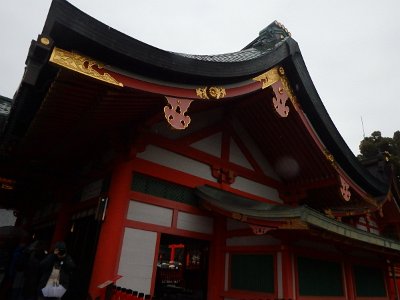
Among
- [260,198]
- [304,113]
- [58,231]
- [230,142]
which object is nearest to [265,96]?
[304,113]

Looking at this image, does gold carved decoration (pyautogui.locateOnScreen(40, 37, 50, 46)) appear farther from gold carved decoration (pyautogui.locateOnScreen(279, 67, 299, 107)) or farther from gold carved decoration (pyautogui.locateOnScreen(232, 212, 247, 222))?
gold carved decoration (pyautogui.locateOnScreen(279, 67, 299, 107))

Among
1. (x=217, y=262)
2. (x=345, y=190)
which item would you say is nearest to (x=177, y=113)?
(x=217, y=262)

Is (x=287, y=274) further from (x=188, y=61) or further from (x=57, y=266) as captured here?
(x=188, y=61)

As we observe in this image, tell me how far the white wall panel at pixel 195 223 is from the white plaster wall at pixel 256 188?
52.6 inches

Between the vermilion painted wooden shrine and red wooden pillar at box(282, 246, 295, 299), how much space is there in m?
0.02

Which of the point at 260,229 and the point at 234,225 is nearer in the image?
the point at 260,229

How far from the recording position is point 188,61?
468 cm

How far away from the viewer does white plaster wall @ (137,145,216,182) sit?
6.40 metres

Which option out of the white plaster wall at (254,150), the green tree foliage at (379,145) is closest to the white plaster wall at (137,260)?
the white plaster wall at (254,150)

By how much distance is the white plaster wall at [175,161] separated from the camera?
6.40 m

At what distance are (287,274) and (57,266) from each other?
409 centimetres

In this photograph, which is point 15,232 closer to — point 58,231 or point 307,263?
point 58,231

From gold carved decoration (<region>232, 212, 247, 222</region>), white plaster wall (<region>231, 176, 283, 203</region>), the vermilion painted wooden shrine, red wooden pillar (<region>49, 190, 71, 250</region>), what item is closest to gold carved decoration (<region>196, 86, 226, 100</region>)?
the vermilion painted wooden shrine

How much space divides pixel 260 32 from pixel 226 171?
12.9ft
